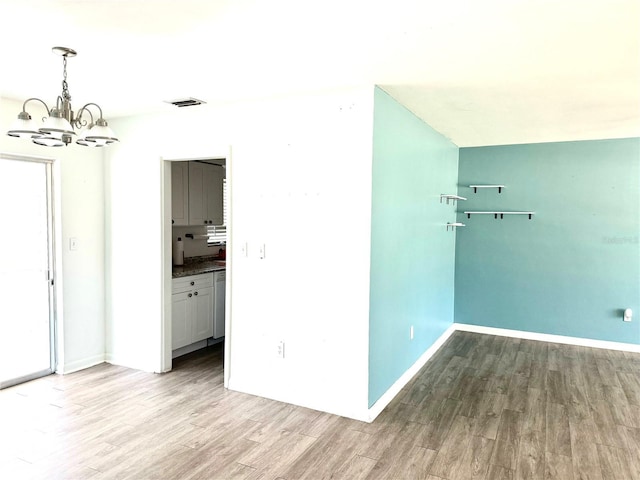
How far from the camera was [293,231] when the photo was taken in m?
3.39

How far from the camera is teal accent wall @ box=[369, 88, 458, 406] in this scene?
3.23 m

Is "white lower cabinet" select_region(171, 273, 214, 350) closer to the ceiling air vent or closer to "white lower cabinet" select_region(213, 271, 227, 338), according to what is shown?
"white lower cabinet" select_region(213, 271, 227, 338)

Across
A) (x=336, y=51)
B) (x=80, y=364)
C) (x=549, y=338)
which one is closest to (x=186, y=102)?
(x=336, y=51)

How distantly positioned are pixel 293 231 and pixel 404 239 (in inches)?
40.9

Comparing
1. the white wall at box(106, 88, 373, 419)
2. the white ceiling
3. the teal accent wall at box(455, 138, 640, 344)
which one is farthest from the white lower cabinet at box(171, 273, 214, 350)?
the teal accent wall at box(455, 138, 640, 344)

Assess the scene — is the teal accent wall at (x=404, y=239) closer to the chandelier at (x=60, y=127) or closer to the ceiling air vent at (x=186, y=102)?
the ceiling air vent at (x=186, y=102)

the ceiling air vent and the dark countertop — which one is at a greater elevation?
the ceiling air vent

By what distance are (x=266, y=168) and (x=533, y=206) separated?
3630 mm

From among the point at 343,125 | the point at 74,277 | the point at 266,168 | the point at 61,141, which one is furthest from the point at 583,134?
the point at 74,277

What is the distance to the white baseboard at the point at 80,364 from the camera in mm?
4051

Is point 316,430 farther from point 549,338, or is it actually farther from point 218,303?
point 549,338

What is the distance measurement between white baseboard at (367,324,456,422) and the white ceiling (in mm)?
2340

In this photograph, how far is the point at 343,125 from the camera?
3156mm

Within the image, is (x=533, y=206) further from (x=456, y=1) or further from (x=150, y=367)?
(x=150, y=367)
